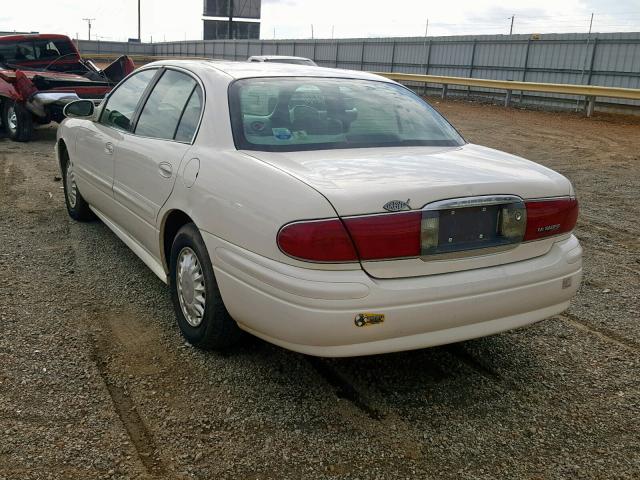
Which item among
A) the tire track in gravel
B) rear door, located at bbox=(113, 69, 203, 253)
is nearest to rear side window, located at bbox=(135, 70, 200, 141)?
rear door, located at bbox=(113, 69, 203, 253)

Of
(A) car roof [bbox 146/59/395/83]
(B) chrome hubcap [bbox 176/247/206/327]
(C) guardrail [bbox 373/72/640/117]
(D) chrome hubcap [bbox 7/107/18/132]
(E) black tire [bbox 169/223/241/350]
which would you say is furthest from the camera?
(C) guardrail [bbox 373/72/640/117]

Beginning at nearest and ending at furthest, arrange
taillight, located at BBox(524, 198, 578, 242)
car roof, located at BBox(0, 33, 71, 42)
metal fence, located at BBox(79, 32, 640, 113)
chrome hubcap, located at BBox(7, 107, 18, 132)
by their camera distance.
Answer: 1. taillight, located at BBox(524, 198, 578, 242)
2. chrome hubcap, located at BBox(7, 107, 18, 132)
3. car roof, located at BBox(0, 33, 71, 42)
4. metal fence, located at BBox(79, 32, 640, 113)

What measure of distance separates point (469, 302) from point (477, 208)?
42 centimetres

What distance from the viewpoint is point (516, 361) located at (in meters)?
3.48

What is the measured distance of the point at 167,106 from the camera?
4.03m

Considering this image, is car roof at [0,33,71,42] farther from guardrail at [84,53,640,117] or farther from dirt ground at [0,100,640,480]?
guardrail at [84,53,640,117]

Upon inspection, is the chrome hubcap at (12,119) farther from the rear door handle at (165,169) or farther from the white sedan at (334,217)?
the rear door handle at (165,169)

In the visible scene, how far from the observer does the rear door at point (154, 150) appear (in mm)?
3617

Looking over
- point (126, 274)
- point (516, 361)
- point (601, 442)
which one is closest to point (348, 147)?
point (516, 361)

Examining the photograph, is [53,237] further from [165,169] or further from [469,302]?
[469,302]

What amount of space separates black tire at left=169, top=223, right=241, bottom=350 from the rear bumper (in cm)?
13

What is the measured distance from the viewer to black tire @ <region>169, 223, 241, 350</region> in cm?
316

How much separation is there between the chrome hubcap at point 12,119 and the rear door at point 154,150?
8.25m

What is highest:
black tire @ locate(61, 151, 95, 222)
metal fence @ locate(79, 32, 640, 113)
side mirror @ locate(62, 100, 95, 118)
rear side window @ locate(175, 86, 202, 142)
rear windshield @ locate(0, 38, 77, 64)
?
metal fence @ locate(79, 32, 640, 113)
